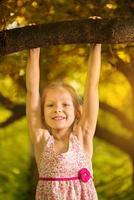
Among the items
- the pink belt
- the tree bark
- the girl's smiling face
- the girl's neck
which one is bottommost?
the pink belt

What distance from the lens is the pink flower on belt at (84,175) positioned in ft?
3.50

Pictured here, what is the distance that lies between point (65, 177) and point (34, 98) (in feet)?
0.62

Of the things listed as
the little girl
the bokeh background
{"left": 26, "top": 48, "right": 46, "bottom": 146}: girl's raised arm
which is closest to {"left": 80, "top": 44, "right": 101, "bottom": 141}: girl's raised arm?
the little girl

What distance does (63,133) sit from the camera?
113cm

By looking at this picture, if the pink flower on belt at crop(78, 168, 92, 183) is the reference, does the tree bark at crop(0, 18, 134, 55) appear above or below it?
above

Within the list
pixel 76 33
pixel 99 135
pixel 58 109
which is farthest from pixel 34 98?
pixel 99 135

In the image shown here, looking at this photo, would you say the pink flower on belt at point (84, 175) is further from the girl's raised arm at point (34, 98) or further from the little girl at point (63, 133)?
the girl's raised arm at point (34, 98)

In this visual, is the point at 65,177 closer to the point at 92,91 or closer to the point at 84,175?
the point at 84,175

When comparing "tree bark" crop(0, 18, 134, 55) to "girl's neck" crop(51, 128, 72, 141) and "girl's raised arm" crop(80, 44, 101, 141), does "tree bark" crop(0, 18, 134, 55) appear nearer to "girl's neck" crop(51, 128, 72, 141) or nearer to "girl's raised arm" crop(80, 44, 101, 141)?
"girl's raised arm" crop(80, 44, 101, 141)

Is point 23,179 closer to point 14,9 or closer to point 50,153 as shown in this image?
point 14,9

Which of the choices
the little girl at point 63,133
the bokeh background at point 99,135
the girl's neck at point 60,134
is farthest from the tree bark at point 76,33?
the bokeh background at point 99,135

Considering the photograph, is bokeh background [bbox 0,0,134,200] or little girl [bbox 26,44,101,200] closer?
little girl [bbox 26,44,101,200]

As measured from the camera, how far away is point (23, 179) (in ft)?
7.50

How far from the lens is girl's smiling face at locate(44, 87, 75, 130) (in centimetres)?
111
